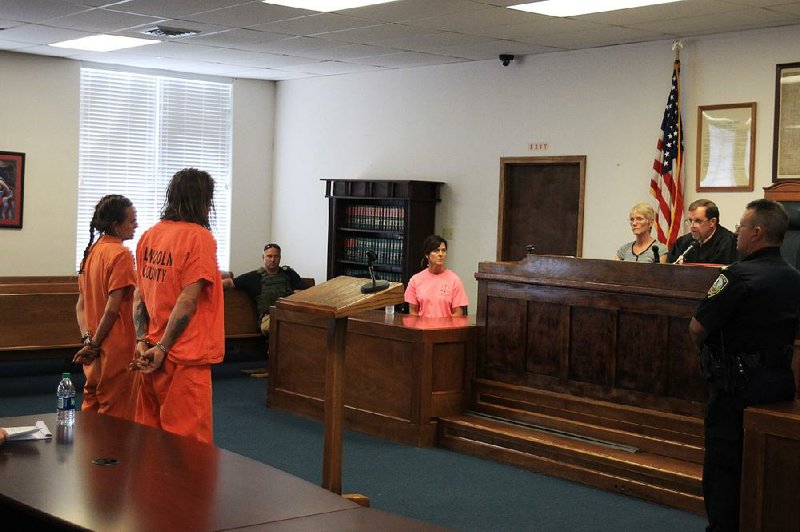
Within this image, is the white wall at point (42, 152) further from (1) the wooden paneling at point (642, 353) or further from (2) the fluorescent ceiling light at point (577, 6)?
(1) the wooden paneling at point (642, 353)

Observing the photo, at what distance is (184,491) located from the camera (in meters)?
2.91

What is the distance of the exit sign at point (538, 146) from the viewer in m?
9.61

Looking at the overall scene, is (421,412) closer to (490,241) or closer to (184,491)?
(490,241)

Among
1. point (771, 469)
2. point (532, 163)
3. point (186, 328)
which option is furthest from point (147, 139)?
point (771, 469)

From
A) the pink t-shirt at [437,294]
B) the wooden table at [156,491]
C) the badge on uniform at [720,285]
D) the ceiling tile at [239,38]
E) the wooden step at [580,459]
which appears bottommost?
the wooden step at [580,459]

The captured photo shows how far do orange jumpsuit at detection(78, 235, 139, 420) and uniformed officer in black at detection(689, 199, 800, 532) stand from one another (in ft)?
8.98

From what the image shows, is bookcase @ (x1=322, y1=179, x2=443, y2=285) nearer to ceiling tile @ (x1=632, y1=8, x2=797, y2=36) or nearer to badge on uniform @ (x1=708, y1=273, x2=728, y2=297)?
ceiling tile @ (x1=632, y1=8, x2=797, y2=36)

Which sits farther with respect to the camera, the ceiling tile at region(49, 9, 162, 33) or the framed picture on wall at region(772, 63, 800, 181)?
the ceiling tile at region(49, 9, 162, 33)

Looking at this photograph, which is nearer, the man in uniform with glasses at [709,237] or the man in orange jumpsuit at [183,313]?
the man in orange jumpsuit at [183,313]

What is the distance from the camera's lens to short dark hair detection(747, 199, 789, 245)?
4531 mm

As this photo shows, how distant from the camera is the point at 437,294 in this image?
796 cm

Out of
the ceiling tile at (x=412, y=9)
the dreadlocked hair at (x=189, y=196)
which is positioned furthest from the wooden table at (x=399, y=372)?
the dreadlocked hair at (x=189, y=196)

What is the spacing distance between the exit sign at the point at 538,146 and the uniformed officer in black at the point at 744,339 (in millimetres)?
5084

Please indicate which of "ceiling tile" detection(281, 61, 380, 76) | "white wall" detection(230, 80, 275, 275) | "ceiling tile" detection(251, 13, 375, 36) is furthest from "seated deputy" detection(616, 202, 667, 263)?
"white wall" detection(230, 80, 275, 275)
